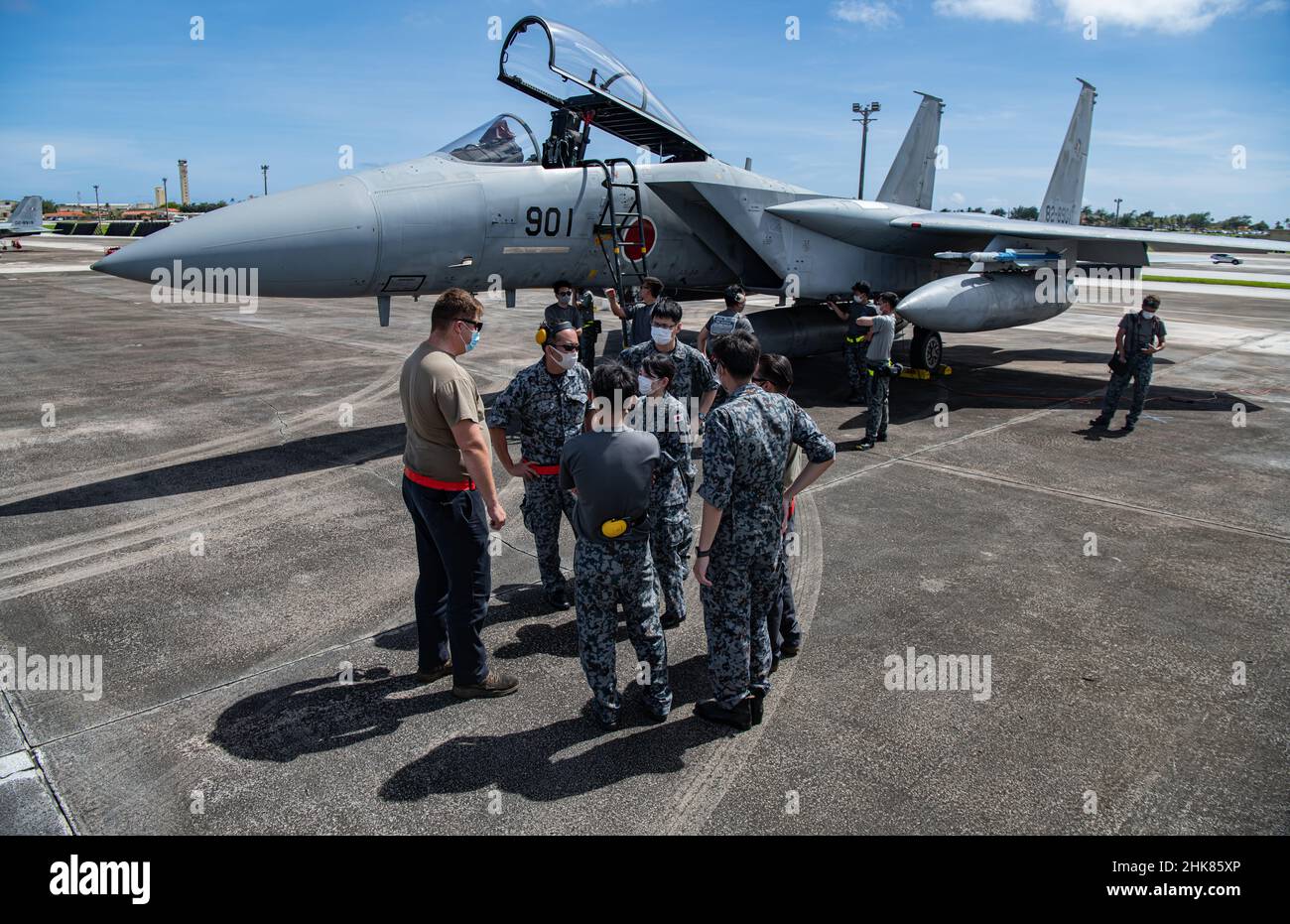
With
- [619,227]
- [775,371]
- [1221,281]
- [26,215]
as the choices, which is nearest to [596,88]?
[619,227]

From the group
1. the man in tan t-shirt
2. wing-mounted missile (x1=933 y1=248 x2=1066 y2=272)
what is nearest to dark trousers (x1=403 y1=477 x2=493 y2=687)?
the man in tan t-shirt

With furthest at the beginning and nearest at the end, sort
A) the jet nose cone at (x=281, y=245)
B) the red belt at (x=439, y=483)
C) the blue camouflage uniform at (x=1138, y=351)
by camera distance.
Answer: the blue camouflage uniform at (x=1138, y=351)
the jet nose cone at (x=281, y=245)
the red belt at (x=439, y=483)

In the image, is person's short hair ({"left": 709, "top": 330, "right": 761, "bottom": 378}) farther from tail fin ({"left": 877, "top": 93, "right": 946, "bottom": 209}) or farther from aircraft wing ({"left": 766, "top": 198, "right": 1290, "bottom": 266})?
tail fin ({"left": 877, "top": 93, "right": 946, "bottom": 209})

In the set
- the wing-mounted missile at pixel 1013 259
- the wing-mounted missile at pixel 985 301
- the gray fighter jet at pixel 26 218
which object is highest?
the gray fighter jet at pixel 26 218

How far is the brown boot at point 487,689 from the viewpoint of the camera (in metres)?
3.99

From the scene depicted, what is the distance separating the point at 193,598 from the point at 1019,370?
1324 centimetres

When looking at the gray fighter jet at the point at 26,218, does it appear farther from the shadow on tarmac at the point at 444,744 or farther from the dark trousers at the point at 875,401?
the shadow on tarmac at the point at 444,744

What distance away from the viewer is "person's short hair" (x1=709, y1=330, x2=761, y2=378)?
12.0ft

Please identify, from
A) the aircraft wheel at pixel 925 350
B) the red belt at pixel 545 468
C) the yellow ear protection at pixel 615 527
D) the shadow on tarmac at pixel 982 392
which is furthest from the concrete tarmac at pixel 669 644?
the aircraft wheel at pixel 925 350

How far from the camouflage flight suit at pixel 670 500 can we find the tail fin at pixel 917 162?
14.1 meters

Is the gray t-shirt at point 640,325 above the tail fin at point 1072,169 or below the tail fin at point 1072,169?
below

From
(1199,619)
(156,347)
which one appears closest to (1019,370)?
(1199,619)

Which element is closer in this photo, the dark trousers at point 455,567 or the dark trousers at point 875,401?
the dark trousers at point 455,567
